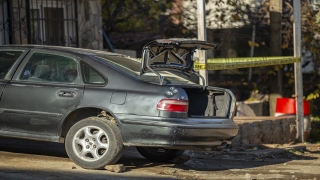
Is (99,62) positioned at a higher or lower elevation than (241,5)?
lower

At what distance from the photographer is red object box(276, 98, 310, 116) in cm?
1405

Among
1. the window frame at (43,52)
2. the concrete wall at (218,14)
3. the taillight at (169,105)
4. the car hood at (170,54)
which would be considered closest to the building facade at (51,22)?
the window frame at (43,52)

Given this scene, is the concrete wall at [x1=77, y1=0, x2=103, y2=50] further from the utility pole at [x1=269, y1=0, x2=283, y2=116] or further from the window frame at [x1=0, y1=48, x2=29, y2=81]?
the window frame at [x1=0, y1=48, x2=29, y2=81]

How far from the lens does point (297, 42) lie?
43.1ft

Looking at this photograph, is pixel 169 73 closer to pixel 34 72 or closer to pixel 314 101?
pixel 34 72

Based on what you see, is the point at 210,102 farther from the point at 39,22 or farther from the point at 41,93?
the point at 39,22

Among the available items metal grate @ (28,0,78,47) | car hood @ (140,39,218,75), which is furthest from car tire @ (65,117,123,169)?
metal grate @ (28,0,78,47)

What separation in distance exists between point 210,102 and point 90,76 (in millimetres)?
1606

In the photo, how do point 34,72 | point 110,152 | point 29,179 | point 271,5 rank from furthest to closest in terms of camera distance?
point 271,5 → point 34,72 → point 110,152 → point 29,179

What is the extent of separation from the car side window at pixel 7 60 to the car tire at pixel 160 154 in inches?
84.1

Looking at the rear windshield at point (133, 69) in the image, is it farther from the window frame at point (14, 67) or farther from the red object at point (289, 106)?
the red object at point (289, 106)

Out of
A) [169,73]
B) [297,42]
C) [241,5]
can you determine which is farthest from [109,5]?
[169,73]

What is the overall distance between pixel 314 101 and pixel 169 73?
30.1ft

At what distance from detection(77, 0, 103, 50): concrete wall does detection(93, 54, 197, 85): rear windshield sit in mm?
4817
